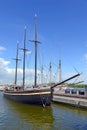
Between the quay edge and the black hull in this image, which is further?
the black hull

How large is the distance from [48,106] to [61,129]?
56.2ft

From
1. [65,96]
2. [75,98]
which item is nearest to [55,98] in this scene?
[65,96]

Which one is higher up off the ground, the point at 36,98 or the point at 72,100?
the point at 36,98

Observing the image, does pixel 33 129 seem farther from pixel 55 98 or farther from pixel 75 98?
pixel 55 98

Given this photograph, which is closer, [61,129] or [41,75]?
[61,129]

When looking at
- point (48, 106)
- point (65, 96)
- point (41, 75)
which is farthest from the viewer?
point (41, 75)

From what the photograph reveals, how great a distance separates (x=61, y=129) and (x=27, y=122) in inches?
219

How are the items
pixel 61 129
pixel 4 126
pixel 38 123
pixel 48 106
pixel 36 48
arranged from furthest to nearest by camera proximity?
pixel 36 48, pixel 48 106, pixel 38 123, pixel 4 126, pixel 61 129

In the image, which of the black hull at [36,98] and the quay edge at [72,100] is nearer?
the quay edge at [72,100]

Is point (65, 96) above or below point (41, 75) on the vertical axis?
below

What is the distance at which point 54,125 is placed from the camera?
25.4 metres

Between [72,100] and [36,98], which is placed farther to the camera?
[72,100]

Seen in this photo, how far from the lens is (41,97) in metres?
40.4

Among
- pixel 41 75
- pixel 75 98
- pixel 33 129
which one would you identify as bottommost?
pixel 33 129
